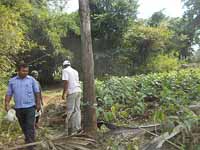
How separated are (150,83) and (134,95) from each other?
172 centimetres

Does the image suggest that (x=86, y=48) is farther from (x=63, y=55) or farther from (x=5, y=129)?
(x=63, y=55)

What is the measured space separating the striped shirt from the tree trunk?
1.26 metres

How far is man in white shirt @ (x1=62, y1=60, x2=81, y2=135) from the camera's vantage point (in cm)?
955

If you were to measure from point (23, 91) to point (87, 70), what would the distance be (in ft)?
4.97

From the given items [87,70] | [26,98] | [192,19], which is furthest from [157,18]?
[26,98]

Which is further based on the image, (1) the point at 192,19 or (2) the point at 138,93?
(1) the point at 192,19

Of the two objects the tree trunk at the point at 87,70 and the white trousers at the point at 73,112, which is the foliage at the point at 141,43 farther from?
the tree trunk at the point at 87,70

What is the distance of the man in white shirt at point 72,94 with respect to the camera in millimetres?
9555

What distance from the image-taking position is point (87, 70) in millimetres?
8695

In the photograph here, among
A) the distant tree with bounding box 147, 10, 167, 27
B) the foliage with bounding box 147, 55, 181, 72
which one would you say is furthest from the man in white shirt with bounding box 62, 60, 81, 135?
the distant tree with bounding box 147, 10, 167, 27

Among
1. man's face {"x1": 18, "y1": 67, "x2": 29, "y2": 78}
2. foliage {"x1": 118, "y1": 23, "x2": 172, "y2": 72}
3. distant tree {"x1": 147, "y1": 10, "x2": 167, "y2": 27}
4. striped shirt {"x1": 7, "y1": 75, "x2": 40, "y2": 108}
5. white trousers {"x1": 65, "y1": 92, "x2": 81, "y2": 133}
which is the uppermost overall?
distant tree {"x1": 147, "y1": 10, "x2": 167, "y2": 27}

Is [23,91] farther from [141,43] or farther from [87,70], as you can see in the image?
[141,43]

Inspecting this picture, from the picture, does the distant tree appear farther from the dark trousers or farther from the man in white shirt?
the dark trousers

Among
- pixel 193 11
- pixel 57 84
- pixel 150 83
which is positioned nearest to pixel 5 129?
pixel 150 83
